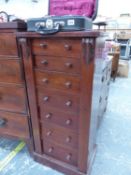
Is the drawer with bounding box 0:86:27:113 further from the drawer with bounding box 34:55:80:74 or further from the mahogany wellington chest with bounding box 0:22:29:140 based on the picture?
the drawer with bounding box 34:55:80:74

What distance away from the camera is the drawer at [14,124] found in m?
1.15

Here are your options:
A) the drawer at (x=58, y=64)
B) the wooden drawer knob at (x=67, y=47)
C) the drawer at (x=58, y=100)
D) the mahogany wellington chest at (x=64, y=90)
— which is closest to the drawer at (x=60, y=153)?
the mahogany wellington chest at (x=64, y=90)

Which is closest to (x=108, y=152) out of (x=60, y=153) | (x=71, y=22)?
(x=60, y=153)

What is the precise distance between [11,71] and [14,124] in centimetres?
46

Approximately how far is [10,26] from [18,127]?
0.76m

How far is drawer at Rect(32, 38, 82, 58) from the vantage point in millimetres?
758

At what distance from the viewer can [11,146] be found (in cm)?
143

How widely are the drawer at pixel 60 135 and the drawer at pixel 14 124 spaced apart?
0.53ft

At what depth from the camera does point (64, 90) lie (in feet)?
2.92

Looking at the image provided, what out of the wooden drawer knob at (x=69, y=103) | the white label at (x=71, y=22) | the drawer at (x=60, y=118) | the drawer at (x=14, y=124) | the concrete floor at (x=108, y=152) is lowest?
the concrete floor at (x=108, y=152)

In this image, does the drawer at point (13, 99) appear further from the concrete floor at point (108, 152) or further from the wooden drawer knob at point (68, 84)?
the concrete floor at point (108, 152)

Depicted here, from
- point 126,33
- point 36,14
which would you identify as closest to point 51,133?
point 36,14

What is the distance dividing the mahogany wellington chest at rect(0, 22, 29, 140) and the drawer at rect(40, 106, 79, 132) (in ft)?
0.51

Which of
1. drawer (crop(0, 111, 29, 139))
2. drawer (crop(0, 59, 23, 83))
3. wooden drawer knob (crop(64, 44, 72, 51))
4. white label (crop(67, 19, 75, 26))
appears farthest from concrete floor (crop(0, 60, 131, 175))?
white label (crop(67, 19, 75, 26))
